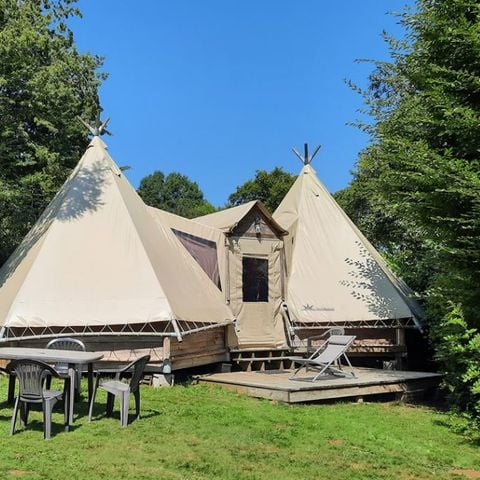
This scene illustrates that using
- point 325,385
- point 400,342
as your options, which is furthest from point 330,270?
point 325,385

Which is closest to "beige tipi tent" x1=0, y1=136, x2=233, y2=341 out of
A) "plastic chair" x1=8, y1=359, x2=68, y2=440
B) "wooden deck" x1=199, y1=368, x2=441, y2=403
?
"wooden deck" x1=199, y1=368, x2=441, y2=403

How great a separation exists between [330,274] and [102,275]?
5941 millimetres

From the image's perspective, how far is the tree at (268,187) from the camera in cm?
3544

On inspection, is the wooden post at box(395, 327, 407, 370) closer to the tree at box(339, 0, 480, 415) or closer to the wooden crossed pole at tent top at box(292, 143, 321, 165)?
the tree at box(339, 0, 480, 415)

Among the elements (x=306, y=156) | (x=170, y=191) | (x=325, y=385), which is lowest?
(x=325, y=385)

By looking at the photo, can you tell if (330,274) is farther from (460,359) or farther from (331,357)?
(460,359)

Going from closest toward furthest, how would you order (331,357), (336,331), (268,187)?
(331,357) → (336,331) → (268,187)

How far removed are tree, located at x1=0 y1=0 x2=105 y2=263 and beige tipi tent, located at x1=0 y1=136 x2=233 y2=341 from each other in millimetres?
1932

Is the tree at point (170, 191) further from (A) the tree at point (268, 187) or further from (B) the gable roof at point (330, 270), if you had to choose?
(B) the gable roof at point (330, 270)

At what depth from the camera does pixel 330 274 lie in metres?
13.6

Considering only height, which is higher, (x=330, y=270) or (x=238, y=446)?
(x=330, y=270)

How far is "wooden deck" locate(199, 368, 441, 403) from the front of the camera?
8750mm

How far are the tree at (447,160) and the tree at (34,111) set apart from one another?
331 inches

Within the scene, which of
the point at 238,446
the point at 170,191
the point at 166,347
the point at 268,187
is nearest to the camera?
the point at 238,446
